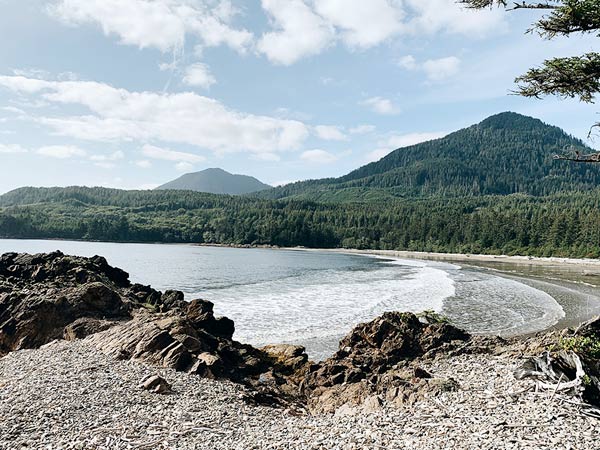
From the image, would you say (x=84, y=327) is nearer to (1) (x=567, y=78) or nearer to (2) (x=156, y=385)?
(2) (x=156, y=385)

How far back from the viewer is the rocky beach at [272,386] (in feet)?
26.7

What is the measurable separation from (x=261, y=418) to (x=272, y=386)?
4.15 meters

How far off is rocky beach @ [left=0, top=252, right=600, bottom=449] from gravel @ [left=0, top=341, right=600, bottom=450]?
0.12 feet

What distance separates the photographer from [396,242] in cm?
14925

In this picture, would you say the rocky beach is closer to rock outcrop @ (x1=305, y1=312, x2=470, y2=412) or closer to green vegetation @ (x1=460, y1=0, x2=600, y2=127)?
rock outcrop @ (x1=305, y1=312, x2=470, y2=412)

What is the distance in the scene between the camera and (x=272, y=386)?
555 inches

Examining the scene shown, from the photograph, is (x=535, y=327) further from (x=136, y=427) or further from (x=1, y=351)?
(x=1, y=351)

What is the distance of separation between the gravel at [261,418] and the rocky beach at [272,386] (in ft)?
0.12

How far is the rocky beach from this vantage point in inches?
320

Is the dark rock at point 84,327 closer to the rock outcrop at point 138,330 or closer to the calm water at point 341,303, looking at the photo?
the rock outcrop at point 138,330

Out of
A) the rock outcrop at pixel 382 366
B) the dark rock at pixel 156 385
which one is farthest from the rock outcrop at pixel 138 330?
the dark rock at pixel 156 385

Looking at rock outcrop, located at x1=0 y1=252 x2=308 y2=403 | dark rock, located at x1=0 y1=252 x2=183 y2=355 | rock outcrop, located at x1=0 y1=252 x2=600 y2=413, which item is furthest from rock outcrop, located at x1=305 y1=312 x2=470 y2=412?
dark rock, located at x1=0 y1=252 x2=183 y2=355

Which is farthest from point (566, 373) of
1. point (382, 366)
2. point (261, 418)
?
point (261, 418)

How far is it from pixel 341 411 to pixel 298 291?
30.6m
